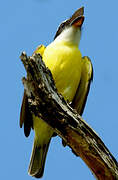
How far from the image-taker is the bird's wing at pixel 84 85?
6914 mm

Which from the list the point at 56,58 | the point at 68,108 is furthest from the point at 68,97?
the point at 68,108

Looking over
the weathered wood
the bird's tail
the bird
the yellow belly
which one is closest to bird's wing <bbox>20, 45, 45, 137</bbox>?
the bird

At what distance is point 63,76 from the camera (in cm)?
646

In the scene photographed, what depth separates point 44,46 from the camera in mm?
6816

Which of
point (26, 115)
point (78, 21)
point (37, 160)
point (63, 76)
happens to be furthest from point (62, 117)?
point (78, 21)

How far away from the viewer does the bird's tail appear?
6756mm

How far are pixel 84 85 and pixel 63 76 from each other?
2.12 ft

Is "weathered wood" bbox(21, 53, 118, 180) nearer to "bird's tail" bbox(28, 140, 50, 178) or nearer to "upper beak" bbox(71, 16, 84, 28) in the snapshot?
"bird's tail" bbox(28, 140, 50, 178)

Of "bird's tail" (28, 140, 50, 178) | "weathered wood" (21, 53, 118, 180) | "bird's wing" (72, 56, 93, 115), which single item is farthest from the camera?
"bird's wing" (72, 56, 93, 115)

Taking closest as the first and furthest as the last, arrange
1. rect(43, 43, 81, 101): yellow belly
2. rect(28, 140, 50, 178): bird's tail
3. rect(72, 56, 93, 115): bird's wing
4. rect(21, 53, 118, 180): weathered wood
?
rect(21, 53, 118, 180): weathered wood, rect(43, 43, 81, 101): yellow belly, rect(28, 140, 50, 178): bird's tail, rect(72, 56, 93, 115): bird's wing

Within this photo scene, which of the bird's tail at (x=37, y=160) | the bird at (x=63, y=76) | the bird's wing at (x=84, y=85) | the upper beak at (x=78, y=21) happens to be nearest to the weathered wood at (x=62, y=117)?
the bird at (x=63, y=76)

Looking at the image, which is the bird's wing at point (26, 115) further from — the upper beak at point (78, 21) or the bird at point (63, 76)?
the upper beak at point (78, 21)

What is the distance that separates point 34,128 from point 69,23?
2.00 meters

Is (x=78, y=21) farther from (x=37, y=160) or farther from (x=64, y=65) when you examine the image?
(x=37, y=160)
